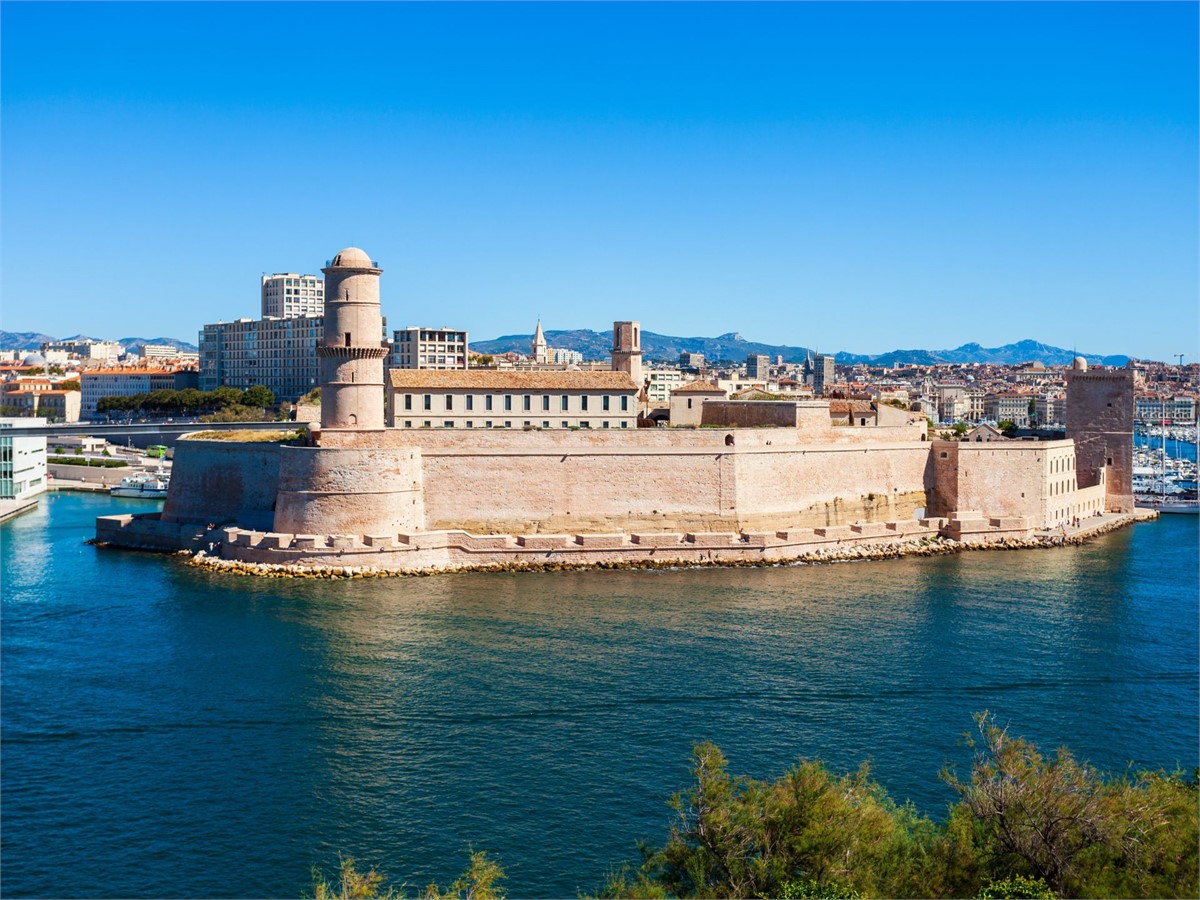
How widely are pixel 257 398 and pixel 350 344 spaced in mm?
43318

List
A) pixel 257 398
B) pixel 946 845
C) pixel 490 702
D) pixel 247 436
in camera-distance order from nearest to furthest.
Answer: pixel 946 845
pixel 490 702
pixel 247 436
pixel 257 398

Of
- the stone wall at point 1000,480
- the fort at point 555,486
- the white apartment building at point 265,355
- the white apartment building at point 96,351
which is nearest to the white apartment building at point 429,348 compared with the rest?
the white apartment building at point 265,355

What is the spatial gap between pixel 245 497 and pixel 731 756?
20.2 metres

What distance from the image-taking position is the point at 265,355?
273ft

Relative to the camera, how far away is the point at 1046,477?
3581 cm

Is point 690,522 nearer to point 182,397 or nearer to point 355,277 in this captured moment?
point 355,277

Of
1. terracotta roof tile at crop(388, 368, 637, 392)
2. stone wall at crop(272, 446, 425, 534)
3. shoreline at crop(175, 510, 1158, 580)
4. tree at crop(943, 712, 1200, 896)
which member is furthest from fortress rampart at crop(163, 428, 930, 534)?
tree at crop(943, 712, 1200, 896)

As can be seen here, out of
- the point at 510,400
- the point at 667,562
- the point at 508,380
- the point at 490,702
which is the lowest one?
the point at 490,702

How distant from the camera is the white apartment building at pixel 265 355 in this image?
79.9 m

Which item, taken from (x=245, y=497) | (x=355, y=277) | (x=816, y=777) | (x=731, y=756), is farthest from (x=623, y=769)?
(x=245, y=497)

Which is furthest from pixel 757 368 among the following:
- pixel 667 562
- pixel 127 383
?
pixel 667 562

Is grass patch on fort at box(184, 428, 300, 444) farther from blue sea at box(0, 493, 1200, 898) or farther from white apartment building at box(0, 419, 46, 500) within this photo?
white apartment building at box(0, 419, 46, 500)

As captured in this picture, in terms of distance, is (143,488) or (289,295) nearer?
(143,488)

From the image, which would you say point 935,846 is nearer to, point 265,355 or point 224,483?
point 224,483
